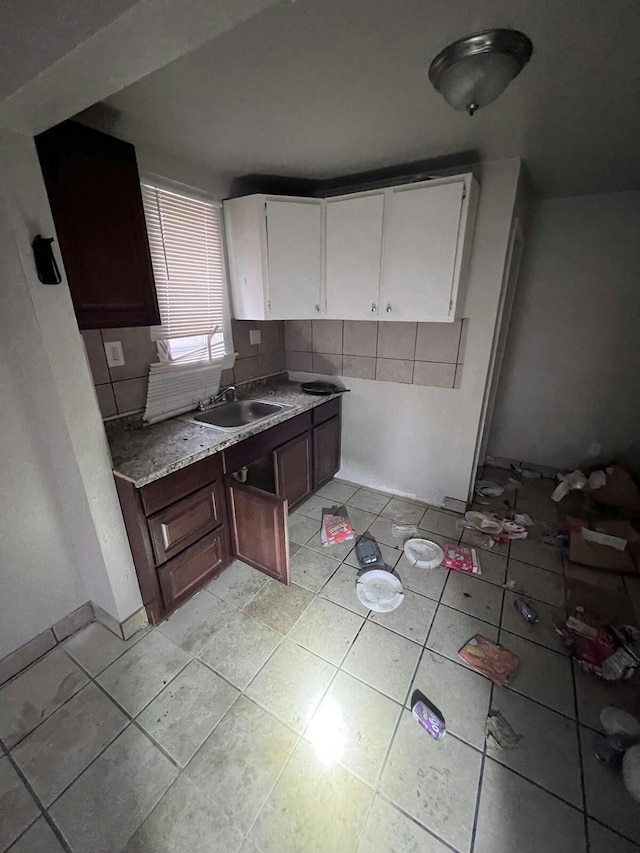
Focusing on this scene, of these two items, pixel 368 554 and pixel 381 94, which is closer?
pixel 381 94

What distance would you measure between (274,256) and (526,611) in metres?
2.36

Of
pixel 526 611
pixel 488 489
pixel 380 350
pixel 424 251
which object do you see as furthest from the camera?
pixel 488 489

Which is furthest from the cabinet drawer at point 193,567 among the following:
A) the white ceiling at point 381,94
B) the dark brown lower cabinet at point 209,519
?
the white ceiling at point 381,94

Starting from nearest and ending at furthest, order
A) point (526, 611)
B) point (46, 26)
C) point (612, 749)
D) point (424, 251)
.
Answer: point (46, 26), point (612, 749), point (526, 611), point (424, 251)

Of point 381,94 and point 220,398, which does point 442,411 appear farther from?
point 381,94

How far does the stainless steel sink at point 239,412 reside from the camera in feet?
7.19

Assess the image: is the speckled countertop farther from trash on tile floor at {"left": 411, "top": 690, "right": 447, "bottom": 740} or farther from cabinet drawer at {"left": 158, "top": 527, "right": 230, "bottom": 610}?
trash on tile floor at {"left": 411, "top": 690, "right": 447, "bottom": 740}

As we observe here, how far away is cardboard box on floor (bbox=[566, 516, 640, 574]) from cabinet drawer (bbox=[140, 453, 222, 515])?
6.82 ft

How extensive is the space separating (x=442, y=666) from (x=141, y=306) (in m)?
1.99

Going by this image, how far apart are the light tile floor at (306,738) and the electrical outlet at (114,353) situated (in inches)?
49.9

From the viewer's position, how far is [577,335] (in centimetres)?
256

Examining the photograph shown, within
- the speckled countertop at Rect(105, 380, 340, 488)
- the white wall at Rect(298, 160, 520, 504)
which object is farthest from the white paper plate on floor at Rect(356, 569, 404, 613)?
the speckled countertop at Rect(105, 380, 340, 488)

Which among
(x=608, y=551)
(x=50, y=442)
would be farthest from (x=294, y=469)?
(x=608, y=551)

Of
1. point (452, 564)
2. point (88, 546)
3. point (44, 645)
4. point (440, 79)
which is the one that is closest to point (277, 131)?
point (440, 79)
